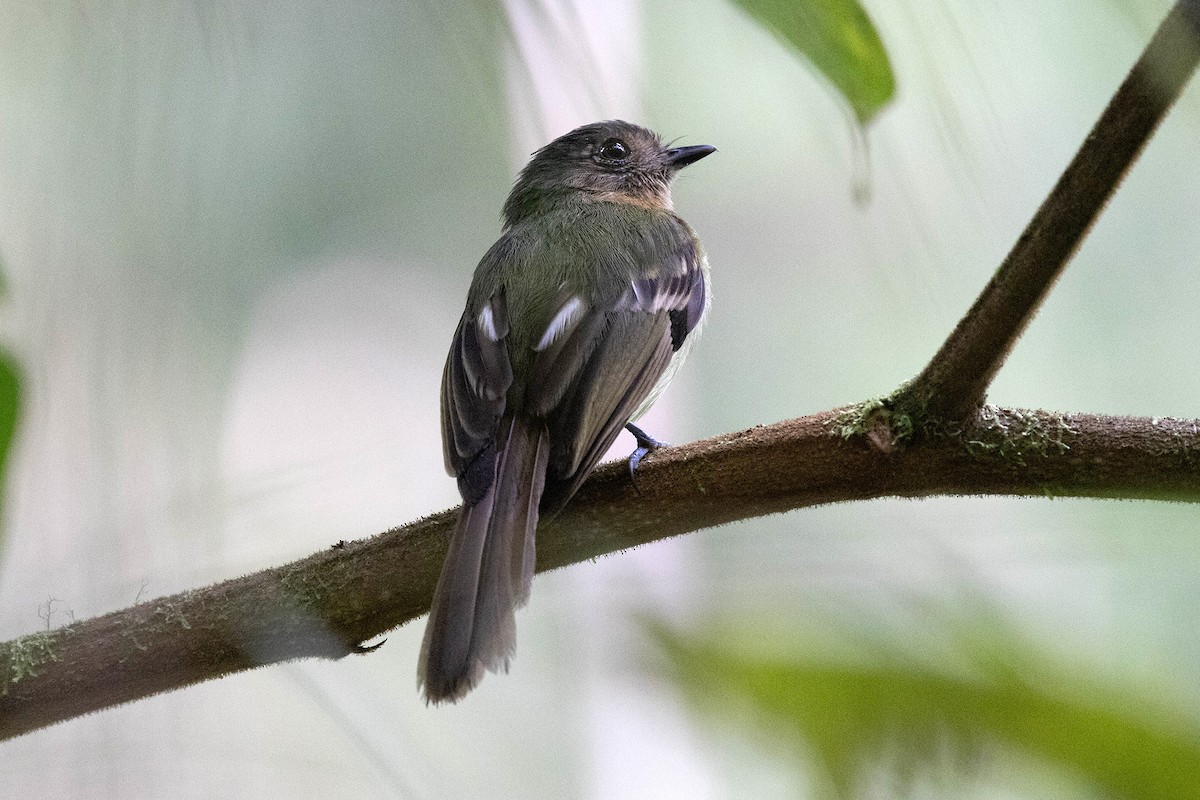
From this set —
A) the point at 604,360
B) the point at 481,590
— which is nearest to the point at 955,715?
the point at 481,590

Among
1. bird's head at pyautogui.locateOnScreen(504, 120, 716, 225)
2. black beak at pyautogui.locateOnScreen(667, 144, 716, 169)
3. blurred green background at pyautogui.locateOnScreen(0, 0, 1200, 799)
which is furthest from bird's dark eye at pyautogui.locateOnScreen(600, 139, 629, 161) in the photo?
blurred green background at pyautogui.locateOnScreen(0, 0, 1200, 799)

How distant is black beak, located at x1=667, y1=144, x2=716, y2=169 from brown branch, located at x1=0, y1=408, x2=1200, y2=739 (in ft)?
6.35

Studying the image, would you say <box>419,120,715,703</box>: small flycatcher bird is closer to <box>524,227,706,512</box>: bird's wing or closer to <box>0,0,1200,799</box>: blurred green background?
<box>524,227,706,512</box>: bird's wing

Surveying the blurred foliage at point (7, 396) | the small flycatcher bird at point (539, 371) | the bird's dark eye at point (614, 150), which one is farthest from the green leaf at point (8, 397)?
the bird's dark eye at point (614, 150)

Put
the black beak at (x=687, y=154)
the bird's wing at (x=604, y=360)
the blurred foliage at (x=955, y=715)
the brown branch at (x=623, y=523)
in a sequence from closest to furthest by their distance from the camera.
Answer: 1. the blurred foliage at (x=955, y=715)
2. the brown branch at (x=623, y=523)
3. the bird's wing at (x=604, y=360)
4. the black beak at (x=687, y=154)

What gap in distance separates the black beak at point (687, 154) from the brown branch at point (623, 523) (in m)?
1.93

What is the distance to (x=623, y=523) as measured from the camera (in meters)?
2.00

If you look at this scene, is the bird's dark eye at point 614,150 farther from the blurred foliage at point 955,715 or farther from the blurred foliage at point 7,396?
the blurred foliage at point 7,396

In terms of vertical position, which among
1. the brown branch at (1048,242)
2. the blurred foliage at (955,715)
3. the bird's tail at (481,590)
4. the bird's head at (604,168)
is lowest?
the blurred foliage at (955,715)

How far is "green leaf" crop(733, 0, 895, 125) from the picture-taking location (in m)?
1.33

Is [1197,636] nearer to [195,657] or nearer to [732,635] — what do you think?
[732,635]

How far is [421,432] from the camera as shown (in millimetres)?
3842

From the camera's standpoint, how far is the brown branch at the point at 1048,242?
1.30 metres

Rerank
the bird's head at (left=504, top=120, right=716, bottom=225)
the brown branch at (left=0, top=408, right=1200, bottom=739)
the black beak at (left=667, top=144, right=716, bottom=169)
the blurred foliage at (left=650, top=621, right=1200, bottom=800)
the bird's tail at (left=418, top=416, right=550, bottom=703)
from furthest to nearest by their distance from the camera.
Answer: the black beak at (left=667, top=144, right=716, bottom=169), the bird's head at (left=504, top=120, right=716, bottom=225), the bird's tail at (left=418, top=416, right=550, bottom=703), the brown branch at (left=0, top=408, right=1200, bottom=739), the blurred foliage at (left=650, top=621, right=1200, bottom=800)
